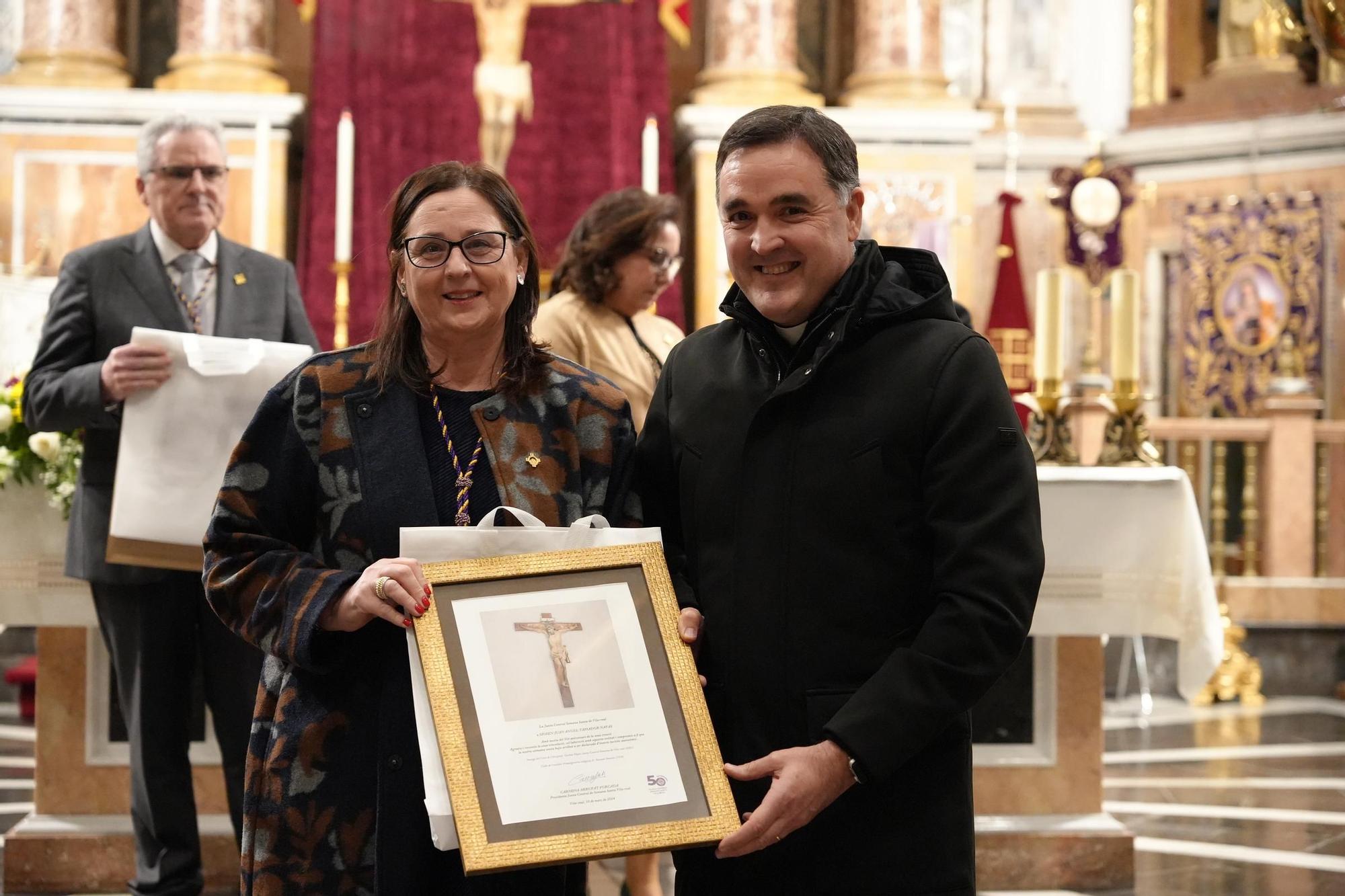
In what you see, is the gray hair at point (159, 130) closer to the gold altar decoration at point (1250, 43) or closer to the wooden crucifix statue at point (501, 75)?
the wooden crucifix statue at point (501, 75)

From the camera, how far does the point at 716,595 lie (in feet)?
6.52

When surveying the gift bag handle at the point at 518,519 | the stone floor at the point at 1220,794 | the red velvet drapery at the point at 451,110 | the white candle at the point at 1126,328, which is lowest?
the stone floor at the point at 1220,794

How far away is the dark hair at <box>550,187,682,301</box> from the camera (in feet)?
12.5

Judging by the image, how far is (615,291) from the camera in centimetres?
384

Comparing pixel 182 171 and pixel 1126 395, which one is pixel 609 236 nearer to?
pixel 182 171

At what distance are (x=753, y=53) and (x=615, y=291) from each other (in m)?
5.59

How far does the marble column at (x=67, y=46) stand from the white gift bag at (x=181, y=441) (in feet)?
20.0

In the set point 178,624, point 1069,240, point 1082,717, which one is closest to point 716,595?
point 178,624

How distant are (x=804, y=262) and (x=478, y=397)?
0.52 meters

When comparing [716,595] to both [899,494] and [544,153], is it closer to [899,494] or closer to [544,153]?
[899,494]

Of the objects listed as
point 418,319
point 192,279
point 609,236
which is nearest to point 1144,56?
point 609,236

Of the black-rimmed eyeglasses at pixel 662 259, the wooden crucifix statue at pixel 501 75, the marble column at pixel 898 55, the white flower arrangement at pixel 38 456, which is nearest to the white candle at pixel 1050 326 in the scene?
the black-rimmed eyeglasses at pixel 662 259

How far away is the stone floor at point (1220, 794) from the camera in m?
4.47

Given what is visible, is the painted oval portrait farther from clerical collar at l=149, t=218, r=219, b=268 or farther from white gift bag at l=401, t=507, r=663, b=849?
white gift bag at l=401, t=507, r=663, b=849
